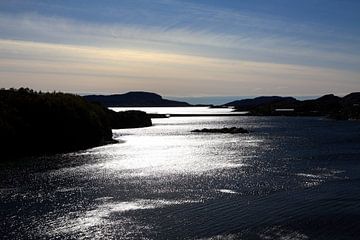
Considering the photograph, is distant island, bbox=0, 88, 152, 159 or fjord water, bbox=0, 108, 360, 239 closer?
fjord water, bbox=0, 108, 360, 239

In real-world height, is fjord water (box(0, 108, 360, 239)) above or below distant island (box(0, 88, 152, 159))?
below

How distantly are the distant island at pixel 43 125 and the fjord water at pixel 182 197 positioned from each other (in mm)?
8787

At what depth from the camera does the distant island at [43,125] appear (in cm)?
8680

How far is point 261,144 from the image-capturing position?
11362cm

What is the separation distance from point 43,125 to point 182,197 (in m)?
56.8

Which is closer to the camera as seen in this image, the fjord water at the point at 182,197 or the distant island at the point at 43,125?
the fjord water at the point at 182,197

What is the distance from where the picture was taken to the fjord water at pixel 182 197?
1383 inches

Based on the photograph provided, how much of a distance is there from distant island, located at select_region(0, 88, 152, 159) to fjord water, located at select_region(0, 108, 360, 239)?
8787 mm

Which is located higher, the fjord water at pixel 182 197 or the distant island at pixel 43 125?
the distant island at pixel 43 125

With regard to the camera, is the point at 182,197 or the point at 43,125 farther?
the point at 43,125

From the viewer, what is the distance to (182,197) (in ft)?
158

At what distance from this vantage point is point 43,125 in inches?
3812

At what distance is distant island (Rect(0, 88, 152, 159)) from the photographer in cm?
8680

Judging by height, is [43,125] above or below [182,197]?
above
